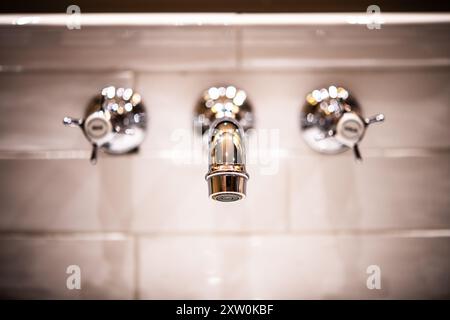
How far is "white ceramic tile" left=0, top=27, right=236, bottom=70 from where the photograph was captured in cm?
98

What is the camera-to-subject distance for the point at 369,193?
0.96 metres

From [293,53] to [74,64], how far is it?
44 cm

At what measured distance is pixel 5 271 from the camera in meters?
0.94

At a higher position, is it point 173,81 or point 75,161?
point 173,81

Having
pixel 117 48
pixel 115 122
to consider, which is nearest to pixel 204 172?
pixel 115 122

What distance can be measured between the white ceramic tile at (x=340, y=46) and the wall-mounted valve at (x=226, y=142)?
3.9 inches

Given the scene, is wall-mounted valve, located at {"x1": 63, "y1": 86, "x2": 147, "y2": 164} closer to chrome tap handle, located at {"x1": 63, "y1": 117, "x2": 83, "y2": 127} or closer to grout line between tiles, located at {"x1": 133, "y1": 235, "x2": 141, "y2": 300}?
chrome tap handle, located at {"x1": 63, "y1": 117, "x2": 83, "y2": 127}

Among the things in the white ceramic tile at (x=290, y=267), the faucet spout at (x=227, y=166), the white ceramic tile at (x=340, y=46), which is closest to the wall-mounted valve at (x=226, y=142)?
the faucet spout at (x=227, y=166)

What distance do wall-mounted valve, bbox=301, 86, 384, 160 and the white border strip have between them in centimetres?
15

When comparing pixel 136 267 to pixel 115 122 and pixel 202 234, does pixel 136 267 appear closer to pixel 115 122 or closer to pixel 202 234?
pixel 202 234

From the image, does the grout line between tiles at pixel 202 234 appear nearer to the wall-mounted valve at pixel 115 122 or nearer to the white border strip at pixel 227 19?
the wall-mounted valve at pixel 115 122
